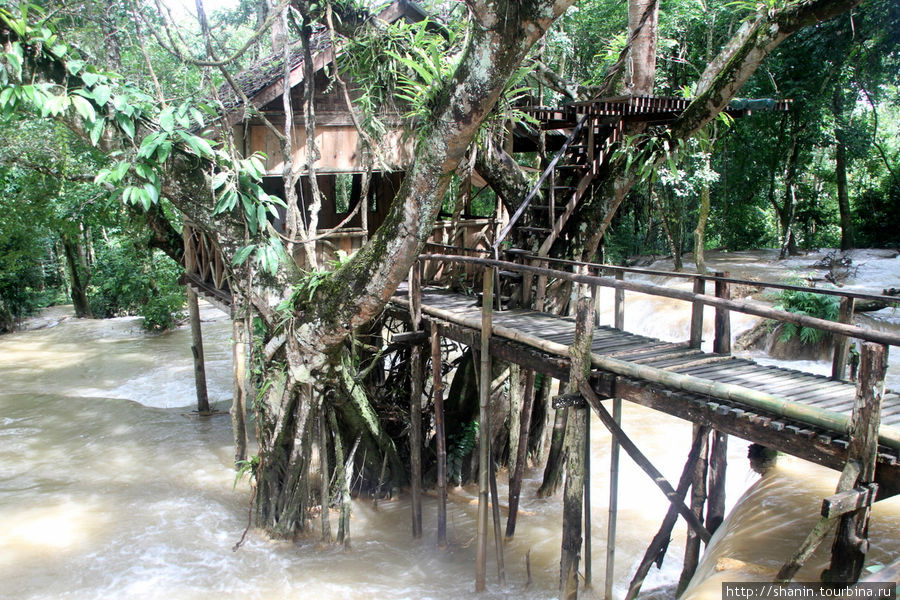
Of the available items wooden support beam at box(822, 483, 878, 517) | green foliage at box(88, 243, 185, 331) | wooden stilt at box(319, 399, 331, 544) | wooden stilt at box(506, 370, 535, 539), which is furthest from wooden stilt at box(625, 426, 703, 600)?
green foliage at box(88, 243, 185, 331)

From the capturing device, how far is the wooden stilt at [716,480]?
19.0 ft

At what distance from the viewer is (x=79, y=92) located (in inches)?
225

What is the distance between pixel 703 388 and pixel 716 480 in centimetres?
200

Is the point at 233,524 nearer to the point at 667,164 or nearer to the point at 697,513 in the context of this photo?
the point at 697,513

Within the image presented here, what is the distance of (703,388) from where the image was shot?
431 cm

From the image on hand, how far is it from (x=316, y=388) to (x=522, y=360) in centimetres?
223

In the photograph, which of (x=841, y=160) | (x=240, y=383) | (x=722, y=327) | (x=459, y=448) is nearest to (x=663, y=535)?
(x=722, y=327)

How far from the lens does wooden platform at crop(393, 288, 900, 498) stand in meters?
3.64

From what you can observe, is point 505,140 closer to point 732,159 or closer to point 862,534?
point 862,534

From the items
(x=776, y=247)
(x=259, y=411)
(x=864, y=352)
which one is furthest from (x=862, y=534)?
(x=776, y=247)

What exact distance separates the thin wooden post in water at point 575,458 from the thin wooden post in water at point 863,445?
1916 millimetres

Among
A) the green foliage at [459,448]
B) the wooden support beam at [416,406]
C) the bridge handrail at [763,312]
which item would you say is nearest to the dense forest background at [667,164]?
the wooden support beam at [416,406]

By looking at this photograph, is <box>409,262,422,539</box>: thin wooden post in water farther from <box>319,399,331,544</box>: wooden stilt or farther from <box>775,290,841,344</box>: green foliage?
<box>775,290,841,344</box>: green foliage

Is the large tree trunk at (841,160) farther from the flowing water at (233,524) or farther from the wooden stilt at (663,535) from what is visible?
the wooden stilt at (663,535)
